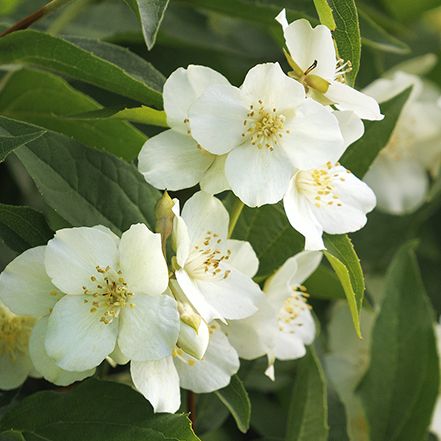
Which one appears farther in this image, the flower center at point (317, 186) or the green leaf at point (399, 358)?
the green leaf at point (399, 358)

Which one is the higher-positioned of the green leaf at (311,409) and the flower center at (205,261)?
the flower center at (205,261)

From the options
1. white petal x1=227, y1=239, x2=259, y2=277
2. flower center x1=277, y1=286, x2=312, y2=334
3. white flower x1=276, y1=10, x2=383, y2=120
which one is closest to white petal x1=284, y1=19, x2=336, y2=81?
white flower x1=276, y1=10, x2=383, y2=120

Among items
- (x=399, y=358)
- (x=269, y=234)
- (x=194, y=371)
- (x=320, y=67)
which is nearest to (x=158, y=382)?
(x=194, y=371)

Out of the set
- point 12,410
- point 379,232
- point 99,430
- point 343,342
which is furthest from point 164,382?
point 379,232

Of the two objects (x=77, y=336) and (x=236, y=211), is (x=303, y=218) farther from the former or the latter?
(x=77, y=336)

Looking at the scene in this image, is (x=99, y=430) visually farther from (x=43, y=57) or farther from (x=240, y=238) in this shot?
(x=43, y=57)

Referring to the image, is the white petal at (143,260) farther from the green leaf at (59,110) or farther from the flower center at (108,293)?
the green leaf at (59,110)

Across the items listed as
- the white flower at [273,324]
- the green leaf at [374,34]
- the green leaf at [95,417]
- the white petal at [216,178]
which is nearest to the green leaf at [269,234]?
the white flower at [273,324]

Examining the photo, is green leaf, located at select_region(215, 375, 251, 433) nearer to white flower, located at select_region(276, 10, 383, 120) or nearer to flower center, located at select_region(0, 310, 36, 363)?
flower center, located at select_region(0, 310, 36, 363)
